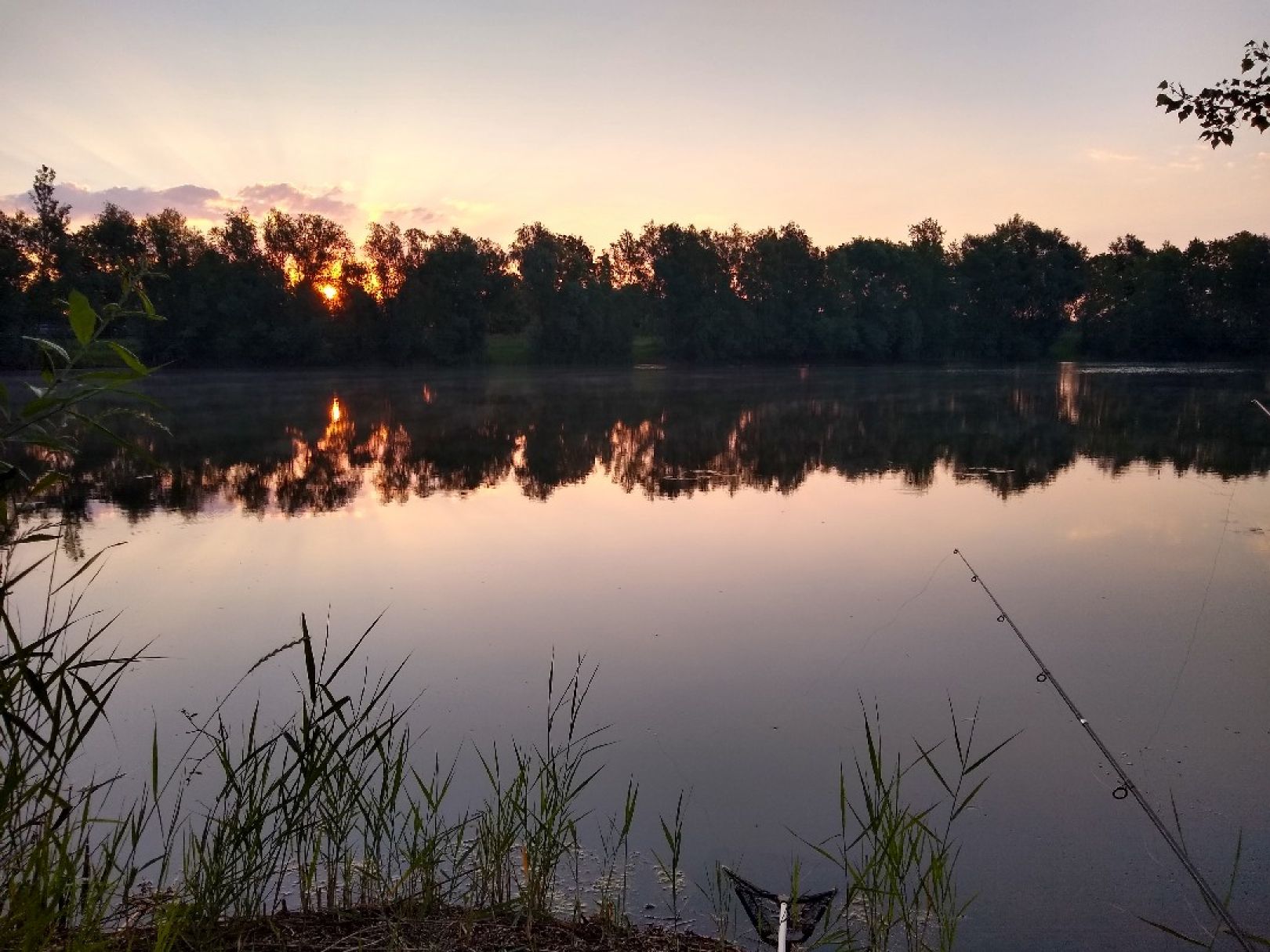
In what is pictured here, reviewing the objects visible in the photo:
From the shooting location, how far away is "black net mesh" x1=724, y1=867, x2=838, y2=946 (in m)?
2.89

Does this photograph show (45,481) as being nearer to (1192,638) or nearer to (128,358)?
(128,358)

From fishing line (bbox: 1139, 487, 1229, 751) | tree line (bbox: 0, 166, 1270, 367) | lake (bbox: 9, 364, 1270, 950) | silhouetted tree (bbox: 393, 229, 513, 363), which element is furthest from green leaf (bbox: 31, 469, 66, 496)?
silhouetted tree (bbox: 393, 229, 513, 363)

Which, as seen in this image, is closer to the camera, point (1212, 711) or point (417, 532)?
point (1212, 711)

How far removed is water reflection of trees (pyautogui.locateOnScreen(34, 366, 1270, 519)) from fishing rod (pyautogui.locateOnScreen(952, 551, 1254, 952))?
6003 millimetres

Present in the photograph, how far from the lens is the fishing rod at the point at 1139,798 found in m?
2.79

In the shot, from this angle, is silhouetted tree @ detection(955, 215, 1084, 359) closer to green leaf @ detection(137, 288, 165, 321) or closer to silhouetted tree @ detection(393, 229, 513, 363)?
silhouetted tree @ detection(393, 229, 513, 363)

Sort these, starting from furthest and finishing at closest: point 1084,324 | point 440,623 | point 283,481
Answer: point 1084,324 → point 283,481 → point 440,623

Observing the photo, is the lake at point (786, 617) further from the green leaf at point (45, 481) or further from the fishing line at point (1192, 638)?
the green leaf at point (45, 481)

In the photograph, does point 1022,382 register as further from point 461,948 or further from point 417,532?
point 461,948

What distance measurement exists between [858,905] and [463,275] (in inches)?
2168

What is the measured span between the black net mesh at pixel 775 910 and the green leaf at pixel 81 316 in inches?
88.1

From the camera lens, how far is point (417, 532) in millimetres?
8859

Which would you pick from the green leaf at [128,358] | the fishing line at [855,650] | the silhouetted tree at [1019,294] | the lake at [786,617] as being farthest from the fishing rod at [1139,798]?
the silhouetted tree at [1019,294]

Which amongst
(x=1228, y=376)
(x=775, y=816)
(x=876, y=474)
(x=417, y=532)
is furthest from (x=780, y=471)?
(x=1228, y=376)
